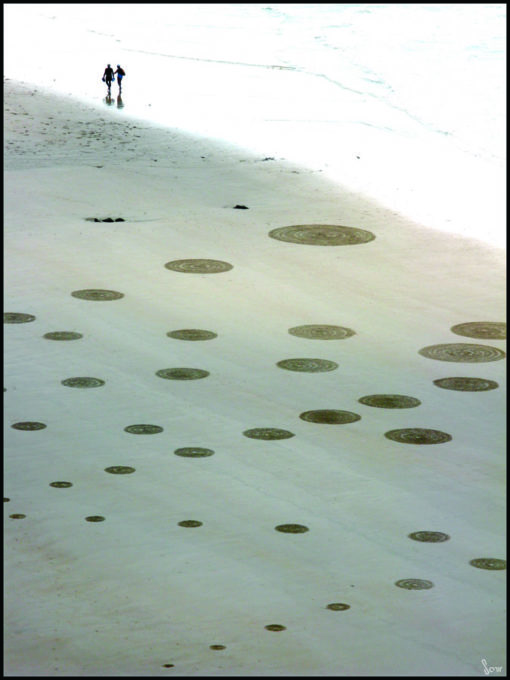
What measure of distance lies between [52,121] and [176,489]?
43.1 ft

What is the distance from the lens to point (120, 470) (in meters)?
11.9

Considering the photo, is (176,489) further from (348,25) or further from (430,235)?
(348,25)

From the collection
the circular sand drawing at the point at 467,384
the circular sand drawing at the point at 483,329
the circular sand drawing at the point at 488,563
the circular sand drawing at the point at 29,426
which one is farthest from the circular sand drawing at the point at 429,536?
the circular sand drawing at the point at 483,329

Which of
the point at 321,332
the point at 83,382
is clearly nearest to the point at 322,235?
the point at 321,332

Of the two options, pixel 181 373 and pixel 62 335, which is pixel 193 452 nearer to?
pixel 181 373

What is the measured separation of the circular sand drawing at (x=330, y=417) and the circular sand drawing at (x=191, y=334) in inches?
85.1

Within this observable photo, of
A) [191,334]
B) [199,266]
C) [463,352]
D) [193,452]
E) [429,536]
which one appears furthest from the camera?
[199,266]

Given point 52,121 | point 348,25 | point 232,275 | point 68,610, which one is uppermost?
point 348,25

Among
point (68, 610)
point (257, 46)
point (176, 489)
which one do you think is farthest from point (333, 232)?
point (257, 46)

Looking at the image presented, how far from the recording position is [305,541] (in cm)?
1077

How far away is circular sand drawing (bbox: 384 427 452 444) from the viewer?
12.8m

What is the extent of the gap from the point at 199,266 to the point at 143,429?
4.99 meters

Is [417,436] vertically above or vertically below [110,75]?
below

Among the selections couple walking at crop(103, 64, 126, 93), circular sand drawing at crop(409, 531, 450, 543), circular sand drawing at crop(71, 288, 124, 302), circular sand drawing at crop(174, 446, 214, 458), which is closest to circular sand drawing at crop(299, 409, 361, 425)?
circular sand drawing at crop(174, 446, 214, 458)
